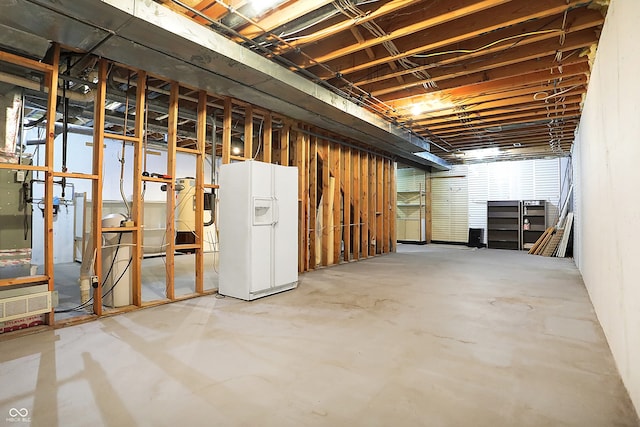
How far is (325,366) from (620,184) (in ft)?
7.68

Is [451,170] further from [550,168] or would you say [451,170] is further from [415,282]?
[415,282]

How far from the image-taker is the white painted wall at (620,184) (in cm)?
182

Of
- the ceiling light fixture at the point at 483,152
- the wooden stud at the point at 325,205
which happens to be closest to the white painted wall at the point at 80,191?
the wooden stud at the point at 325,205

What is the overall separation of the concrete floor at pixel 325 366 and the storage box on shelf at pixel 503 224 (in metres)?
6.45

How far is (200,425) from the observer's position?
1.70 m

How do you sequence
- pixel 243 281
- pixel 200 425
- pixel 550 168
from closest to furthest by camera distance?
pixel 200 425, pixel 243 281, pixel 550 168

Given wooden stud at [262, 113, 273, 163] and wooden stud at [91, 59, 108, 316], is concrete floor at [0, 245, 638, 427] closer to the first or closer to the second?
wooden stud at [91, 59, 108, 316]

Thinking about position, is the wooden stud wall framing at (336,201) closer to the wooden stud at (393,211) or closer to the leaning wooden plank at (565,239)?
the wooden stud at (393,211)

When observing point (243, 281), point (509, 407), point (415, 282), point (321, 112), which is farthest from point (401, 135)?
point (509, 407)

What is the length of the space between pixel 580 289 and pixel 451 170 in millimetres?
7097

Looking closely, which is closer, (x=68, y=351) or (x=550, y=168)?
(x=68, y=351)

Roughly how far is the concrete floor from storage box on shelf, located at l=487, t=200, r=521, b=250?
6.45 metres

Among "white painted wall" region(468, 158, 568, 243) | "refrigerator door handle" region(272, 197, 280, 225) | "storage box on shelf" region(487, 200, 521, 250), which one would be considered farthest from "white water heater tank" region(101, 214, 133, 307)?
"white painted wall" region(468, 158, 568, 243)

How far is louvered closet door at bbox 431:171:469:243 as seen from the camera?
11031 mm
